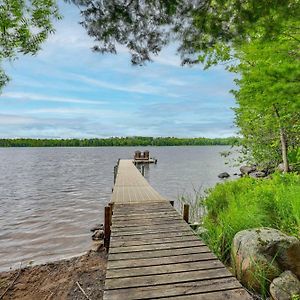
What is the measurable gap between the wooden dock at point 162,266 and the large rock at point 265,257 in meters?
0.53

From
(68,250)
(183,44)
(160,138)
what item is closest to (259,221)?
(183,44)

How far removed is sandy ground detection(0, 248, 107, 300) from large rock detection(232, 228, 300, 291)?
2459 millimetres

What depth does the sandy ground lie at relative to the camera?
508 cm

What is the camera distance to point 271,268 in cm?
390

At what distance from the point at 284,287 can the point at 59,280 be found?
4.39m

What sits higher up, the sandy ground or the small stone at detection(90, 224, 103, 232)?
the sandy ground

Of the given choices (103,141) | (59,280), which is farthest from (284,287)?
(103,141)

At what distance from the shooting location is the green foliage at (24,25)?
6.21 m

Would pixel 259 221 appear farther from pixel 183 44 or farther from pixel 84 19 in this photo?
pixel 84 19

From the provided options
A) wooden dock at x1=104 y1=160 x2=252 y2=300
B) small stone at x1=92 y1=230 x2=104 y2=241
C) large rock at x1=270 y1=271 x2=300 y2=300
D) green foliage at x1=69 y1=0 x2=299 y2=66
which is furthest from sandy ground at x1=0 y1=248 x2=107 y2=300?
green foliage at x1=69 y1=0 x2=299 y2=66

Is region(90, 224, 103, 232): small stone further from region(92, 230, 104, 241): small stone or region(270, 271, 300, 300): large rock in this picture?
region(270, 271, 300, 300): large rock

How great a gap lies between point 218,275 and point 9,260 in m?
6.67

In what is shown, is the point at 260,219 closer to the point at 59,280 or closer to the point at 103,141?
the point at 59,280

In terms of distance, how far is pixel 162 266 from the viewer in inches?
144
